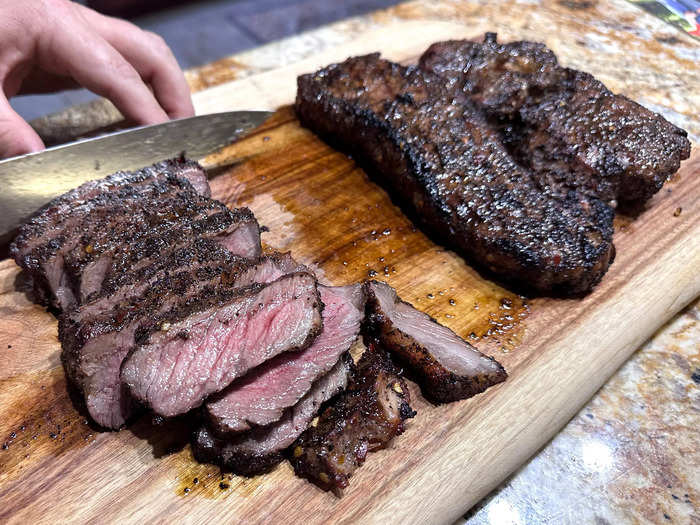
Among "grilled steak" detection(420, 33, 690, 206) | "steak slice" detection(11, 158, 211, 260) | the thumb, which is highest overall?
the thumb

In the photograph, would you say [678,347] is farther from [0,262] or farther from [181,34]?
[181,34]

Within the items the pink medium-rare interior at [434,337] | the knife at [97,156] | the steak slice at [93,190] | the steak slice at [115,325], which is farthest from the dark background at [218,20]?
the pink medium-rare interior at [434,337]

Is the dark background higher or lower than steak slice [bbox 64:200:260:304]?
lower

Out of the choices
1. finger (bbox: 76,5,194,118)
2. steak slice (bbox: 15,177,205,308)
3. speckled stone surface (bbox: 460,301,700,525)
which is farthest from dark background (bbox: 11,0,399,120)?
speckled stone surface (bbox: 460,301,700,525)

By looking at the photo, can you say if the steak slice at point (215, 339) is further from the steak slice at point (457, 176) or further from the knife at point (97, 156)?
the knife at point (97, 156)

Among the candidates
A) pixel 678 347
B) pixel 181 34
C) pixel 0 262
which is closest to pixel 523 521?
pixel 678 347

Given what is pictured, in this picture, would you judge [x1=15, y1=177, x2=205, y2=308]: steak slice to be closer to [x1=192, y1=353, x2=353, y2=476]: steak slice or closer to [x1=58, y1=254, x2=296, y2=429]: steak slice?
[x1=58, y1=254, x2=296, y2=429]: steak slice

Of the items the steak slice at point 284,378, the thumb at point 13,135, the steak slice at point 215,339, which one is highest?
the thumb at point 13,135
